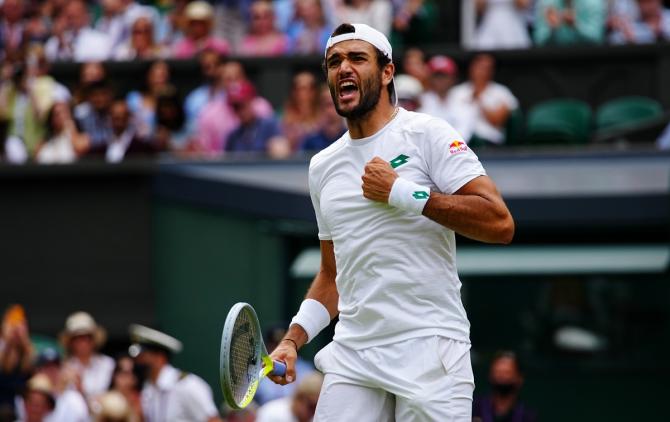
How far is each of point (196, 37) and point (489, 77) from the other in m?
3.03

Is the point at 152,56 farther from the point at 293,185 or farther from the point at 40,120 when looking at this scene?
the point at 293,185

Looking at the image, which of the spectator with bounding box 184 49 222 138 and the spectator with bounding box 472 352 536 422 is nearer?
the spectator with bounding box 472 352 536 422

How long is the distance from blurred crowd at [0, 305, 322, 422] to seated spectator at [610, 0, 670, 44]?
503 cm

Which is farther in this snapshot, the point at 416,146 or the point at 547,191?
the point at 547,191

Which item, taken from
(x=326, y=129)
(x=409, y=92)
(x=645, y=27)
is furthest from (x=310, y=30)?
(x=645, y=27)

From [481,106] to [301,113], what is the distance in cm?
155

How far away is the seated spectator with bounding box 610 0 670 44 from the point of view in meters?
14.3

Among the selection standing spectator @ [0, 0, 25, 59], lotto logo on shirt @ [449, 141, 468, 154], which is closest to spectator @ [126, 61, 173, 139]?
standing spectator @ [0, 0, 25, 59]

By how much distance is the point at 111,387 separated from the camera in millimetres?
10938

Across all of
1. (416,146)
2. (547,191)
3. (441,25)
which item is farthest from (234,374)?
(441,25)

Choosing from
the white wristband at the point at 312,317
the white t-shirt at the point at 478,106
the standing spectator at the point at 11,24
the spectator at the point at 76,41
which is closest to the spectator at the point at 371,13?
the white t-shirt at the point at 478,106

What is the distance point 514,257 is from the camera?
12.0m

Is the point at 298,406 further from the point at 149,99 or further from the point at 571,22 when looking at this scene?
the point at 571,22

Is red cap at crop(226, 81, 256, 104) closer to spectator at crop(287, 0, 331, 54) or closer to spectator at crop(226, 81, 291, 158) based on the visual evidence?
spectator at crop(226, 81, 291, 158)
